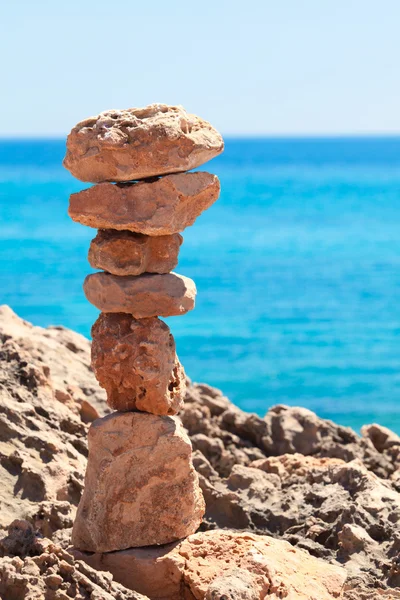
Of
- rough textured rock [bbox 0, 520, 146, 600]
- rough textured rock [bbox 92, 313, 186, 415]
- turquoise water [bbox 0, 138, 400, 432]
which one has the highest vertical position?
turquoise water [bbox 0, 138, 400, 432]

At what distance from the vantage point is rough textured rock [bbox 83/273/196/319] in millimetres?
6945

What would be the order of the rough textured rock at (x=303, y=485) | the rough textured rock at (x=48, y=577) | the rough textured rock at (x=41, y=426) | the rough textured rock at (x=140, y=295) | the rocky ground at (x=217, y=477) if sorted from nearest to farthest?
the rough textured rock at (x=48, y=577) < the rocky ground at (x=217, y=477) < the rough textured rock at (x=140, y=295) < the rough textured rock at (x=303, y=485) < the rough textured rock at (x=41, y=426)

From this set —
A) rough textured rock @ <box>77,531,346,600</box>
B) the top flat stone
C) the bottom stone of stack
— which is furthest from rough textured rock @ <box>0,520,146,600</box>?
the top flat stone

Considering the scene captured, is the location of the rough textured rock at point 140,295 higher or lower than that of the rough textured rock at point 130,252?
lower

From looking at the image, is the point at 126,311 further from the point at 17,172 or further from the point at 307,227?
the point at 17,172

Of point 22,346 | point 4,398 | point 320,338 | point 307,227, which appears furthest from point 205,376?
point 307,227

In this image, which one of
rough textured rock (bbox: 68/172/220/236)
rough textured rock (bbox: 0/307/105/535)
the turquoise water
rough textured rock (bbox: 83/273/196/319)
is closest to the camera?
rough textured rock (bbox: 68/172/220/236)

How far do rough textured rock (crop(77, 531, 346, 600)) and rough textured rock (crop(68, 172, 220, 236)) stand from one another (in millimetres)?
2073

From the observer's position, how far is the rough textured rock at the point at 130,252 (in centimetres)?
695

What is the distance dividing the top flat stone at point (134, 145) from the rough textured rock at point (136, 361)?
0.98 m

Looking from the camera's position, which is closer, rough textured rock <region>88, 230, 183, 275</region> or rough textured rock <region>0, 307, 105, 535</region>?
rough textured rock <region>88, 230, 183, 275</region>

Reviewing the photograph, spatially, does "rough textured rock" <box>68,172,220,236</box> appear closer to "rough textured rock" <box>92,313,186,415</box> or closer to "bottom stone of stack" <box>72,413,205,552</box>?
"rough textured rock" <box>92,313,186,415</box>

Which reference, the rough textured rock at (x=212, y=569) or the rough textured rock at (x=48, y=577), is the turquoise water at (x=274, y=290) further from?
the rough textured rock at (x=48, y=577)

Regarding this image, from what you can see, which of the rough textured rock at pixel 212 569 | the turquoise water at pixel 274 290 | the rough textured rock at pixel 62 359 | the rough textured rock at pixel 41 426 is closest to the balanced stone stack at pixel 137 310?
the rough textured rock at pixel 212 569
